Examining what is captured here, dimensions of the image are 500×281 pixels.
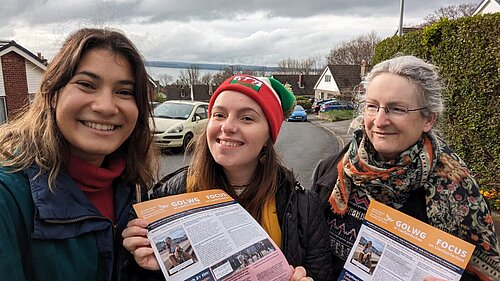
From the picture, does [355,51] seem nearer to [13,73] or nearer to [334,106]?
[334,106]

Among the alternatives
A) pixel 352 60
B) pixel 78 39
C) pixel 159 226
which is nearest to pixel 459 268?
pixel 159 226

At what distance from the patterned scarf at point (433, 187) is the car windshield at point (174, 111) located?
10.6 meters

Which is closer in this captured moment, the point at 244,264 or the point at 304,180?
the point at 244,264

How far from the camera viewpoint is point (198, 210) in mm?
1518

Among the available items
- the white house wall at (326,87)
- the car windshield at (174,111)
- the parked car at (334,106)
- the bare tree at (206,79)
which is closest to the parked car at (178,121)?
the car windshield at (174,111)

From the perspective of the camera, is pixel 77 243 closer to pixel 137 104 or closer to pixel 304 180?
pixel 137 104

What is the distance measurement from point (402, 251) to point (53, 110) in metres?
1.74

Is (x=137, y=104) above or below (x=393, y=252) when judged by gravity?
above

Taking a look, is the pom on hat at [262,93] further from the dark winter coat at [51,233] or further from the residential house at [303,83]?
the residential house at [303,83]

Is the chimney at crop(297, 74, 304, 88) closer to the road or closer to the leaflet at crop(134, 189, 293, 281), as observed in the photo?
the road

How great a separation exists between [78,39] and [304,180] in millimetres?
7427

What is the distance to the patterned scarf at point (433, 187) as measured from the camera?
6.05 feet

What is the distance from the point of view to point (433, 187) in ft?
6.35

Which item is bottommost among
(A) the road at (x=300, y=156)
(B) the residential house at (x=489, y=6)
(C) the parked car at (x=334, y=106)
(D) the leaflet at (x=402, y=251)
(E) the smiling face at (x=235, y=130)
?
(C) the parked car at (x=334, y=106)
